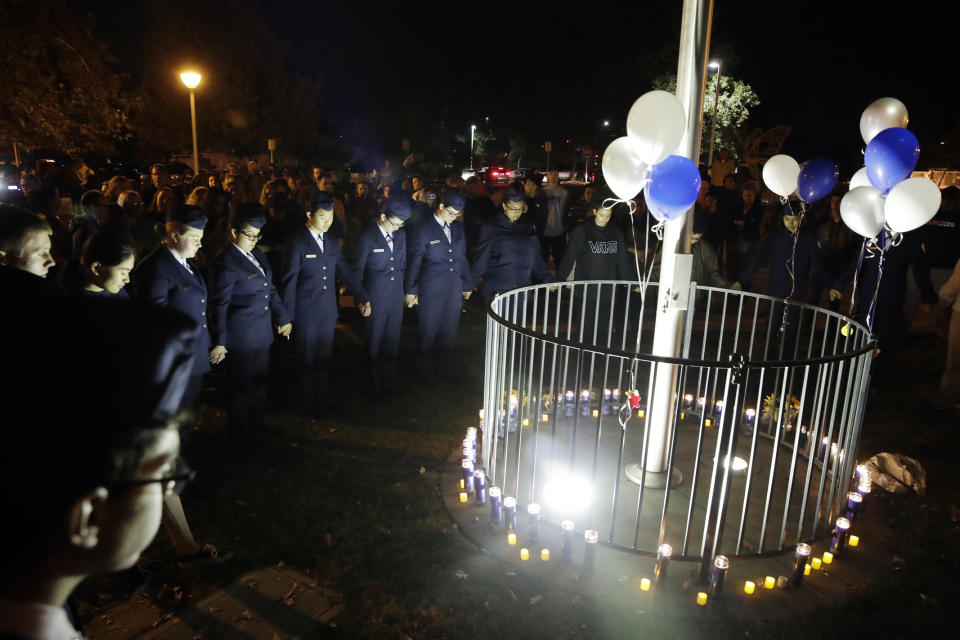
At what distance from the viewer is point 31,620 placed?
1.15 metres

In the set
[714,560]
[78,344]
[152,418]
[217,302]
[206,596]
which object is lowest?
[206,596]

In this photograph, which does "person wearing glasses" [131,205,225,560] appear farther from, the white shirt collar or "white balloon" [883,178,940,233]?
"white balloon" [883,178,940,233]

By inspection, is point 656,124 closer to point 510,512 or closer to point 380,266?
point 510,512

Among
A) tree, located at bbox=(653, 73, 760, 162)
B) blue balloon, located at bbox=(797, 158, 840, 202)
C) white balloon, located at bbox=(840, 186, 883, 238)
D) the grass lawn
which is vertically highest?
tree, located at bbox=(653, 73, 760, 162)

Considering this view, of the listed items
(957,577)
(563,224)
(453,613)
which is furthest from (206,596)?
(563,224)

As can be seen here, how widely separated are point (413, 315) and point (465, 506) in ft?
20.2

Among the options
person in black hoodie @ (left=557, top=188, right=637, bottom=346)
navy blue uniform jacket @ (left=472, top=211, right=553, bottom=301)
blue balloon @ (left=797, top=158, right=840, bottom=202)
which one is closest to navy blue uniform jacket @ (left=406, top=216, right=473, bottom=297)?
navy blue uniform jacket @ (left=472, top=211, right=553, bottom=301)

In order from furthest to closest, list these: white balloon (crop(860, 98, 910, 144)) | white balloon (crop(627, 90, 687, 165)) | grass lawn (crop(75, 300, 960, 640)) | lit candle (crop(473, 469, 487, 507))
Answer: white balloon (crop(860, 98, 910, 144))
lit candle (crop(473, 469, 487, 507))
white balloon (crop(627, 90, 687, 165))
grass lawn (crop(75, 300, 960, 640))

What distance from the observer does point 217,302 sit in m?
5.28

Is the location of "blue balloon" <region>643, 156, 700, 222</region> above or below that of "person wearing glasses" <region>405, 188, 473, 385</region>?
above

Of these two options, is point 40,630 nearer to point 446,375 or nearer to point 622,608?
point 622,608

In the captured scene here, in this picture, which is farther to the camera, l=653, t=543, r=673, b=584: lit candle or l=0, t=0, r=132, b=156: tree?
l=0, t=0, r=132, b=156: tree

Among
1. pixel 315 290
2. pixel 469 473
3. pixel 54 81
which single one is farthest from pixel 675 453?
pixel 54 81

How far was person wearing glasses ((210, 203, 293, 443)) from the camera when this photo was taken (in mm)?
5281
